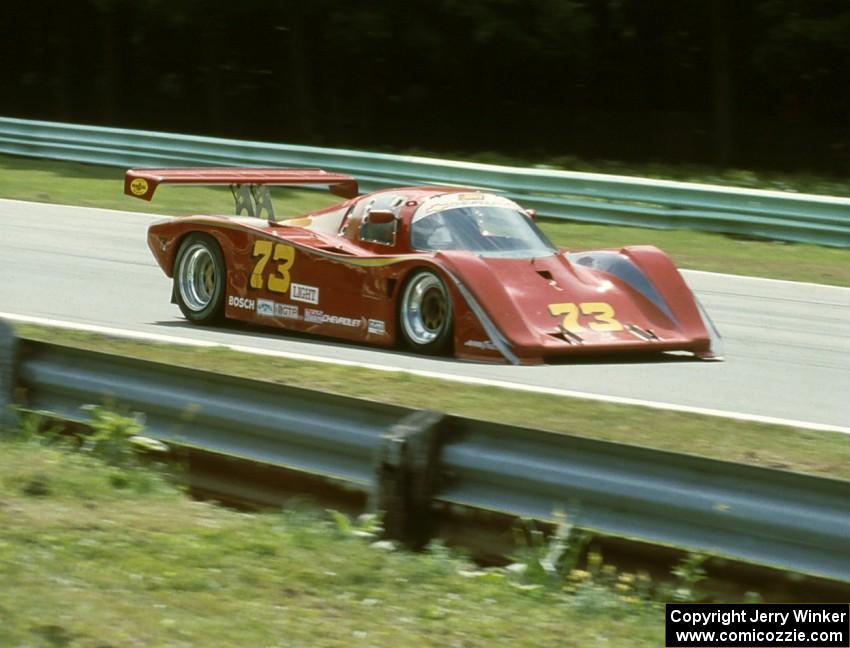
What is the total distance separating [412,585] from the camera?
4.51 m

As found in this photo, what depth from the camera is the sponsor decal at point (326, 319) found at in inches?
373

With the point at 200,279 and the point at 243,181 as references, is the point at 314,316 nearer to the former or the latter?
the point at 200,279

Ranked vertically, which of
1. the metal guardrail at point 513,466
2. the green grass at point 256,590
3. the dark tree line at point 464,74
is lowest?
the green grass at point 256,590

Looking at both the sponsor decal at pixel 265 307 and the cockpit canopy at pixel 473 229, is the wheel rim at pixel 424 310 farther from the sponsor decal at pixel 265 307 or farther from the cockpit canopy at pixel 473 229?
the sponsor decal at pixel 265 307

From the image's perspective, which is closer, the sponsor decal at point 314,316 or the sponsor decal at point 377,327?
the sponsor decal at point 377,327

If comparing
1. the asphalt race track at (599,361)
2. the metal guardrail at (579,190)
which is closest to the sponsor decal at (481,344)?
the asphalt race track at (599,361)

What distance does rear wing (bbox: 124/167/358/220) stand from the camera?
34.0 ft

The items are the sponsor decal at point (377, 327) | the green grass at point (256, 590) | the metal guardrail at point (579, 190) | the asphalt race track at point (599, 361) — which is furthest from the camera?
the metal guardrail at point (579, 190)

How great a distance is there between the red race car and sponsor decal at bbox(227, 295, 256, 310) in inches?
0.4

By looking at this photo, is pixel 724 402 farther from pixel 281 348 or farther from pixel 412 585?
pixel 412 585

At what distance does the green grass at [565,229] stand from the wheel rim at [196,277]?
5.18m

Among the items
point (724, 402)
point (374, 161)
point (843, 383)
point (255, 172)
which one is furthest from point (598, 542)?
point (374, 161)

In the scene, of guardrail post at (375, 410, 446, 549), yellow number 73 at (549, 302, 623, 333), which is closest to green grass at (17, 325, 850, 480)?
yellow number 73 at (549, 302, 623, 333)

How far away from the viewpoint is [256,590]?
4352mm
